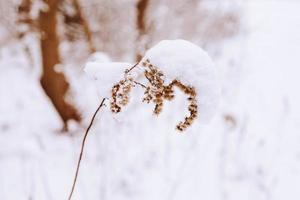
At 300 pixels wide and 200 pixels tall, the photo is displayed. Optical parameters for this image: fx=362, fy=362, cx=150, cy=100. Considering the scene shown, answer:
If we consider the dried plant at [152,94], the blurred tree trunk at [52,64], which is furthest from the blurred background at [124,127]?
the dried plant at [152,94]

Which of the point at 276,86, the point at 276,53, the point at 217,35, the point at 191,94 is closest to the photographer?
the point at 191,94

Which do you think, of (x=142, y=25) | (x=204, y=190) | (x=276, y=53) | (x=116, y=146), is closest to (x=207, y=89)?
(x=204, y=190)

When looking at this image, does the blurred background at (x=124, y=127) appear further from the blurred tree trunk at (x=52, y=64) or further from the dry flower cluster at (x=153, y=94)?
the dry flower cluster at (x=153, y=94)

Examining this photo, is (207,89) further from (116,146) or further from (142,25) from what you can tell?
(142,25)

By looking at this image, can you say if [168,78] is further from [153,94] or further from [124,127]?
[124,127]

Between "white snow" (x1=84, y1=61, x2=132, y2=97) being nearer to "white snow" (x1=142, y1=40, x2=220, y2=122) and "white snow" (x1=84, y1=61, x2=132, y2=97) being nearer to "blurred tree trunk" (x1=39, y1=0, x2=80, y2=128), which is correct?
"white snow" (x1=142, y1=40, x2=220, y2=122)

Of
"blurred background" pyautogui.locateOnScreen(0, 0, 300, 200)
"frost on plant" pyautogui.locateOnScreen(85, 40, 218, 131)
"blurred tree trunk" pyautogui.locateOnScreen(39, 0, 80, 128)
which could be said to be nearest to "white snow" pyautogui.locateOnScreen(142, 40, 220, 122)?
"frost on plant" pyautogui.locateOnScreen(85, 40, 218, 131)

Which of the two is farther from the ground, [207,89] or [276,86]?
[276,86]

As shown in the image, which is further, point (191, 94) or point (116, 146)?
point (116, 146)
